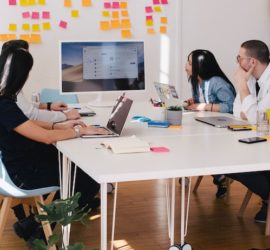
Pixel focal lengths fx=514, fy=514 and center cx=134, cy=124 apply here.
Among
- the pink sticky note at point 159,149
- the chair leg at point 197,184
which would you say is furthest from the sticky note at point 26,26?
the pink sticky note at point 159,149

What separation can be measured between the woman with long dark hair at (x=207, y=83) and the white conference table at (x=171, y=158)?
1.00 metres

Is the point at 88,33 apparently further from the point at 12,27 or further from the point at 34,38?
the point at 12,27

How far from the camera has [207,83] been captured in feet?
12.5

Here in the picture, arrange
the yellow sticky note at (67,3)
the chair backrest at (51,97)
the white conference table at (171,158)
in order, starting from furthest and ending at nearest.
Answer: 1. the yellow sticky note at (67,3)
2. the chair backrest at (51,97)
3. the white conference table at (171,158)

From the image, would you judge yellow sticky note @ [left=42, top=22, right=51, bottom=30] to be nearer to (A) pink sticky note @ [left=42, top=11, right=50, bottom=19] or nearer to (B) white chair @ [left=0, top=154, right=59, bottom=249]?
(A) pink sticky note @ [left=42, top=11, right=50, bottom=19]

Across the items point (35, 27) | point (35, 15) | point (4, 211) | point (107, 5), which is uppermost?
point (107, 5)

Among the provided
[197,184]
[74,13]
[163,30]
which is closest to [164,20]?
[163,30]

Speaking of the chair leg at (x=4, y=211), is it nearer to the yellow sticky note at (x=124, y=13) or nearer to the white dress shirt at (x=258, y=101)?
the white dress shirt at (x=258, y=101)

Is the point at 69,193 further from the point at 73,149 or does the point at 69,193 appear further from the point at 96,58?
the point at 96,58

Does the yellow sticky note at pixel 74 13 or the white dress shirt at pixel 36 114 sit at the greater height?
the yellow sticky note at pixel 74 13

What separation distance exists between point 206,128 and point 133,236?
774 mm

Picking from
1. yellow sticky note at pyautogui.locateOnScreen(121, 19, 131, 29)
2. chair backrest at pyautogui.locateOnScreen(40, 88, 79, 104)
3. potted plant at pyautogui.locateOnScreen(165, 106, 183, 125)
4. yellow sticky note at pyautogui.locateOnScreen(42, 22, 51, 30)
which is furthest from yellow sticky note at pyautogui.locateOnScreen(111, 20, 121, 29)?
potted plant at pyautogui.locateOnScreen(165, 106, 183, 125)

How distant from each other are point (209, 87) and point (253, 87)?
0.54m

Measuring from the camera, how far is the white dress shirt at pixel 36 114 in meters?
2.98
